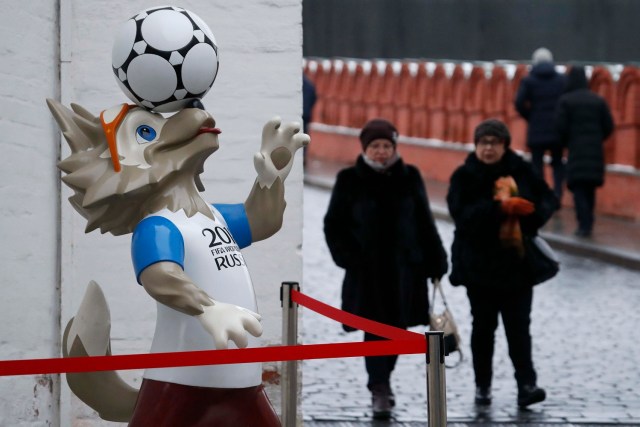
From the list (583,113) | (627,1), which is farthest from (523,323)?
(627,1)

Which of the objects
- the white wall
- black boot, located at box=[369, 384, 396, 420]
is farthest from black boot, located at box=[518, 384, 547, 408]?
the white wall

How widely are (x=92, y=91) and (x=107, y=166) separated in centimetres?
217

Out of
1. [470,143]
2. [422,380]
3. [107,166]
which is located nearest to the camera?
[107,166]

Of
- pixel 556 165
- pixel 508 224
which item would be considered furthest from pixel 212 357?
pixel 556 165

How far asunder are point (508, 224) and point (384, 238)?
716mm

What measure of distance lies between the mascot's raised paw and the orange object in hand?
3132mm

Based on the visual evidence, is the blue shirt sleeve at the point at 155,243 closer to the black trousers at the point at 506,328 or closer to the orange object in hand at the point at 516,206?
the orange object in hand at the point at 516,206

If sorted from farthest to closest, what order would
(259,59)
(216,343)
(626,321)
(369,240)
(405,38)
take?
(405,38)
(626,321)
(369,240)
(259,59)
(216,343)

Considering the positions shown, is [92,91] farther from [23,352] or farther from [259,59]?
[23,352]

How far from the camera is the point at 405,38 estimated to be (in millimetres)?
20922

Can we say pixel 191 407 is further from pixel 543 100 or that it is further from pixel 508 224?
pixel 543 100

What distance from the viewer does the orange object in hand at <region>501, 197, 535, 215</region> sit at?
8711 mm

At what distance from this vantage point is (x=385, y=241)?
8789mm

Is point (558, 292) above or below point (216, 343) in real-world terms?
below
